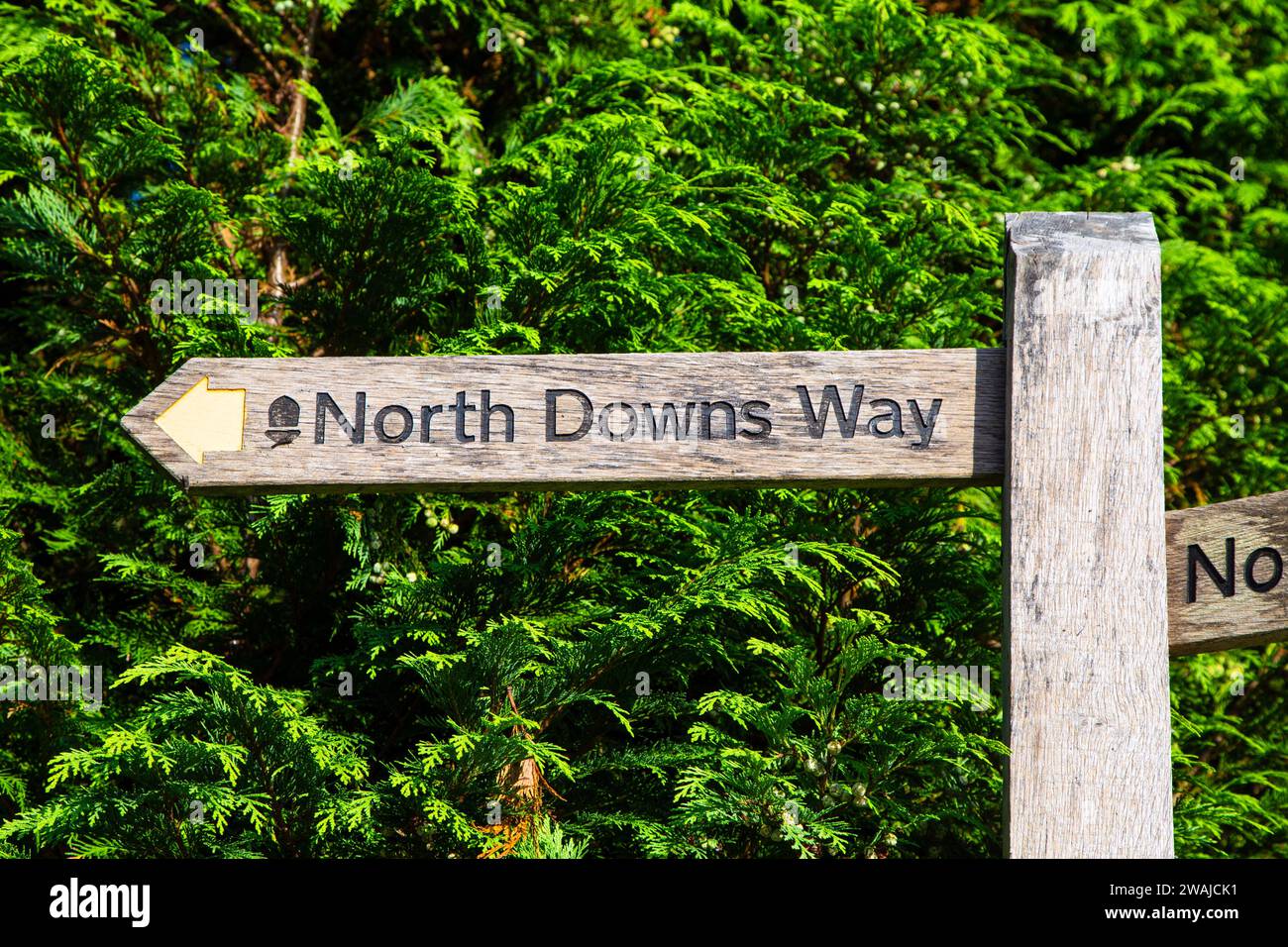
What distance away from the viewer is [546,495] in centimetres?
336

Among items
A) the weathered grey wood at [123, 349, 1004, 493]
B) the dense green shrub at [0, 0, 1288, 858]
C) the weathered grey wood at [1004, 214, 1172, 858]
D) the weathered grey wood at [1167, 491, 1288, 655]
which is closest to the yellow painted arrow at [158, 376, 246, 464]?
the weathered grey wood at [123, 349, 1004, 493]

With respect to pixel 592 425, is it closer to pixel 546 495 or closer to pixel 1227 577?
pixel 546 495

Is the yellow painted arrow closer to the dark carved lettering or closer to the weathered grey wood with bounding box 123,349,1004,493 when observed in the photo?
the weathered grey wood with bounding box 123,349,1004,493

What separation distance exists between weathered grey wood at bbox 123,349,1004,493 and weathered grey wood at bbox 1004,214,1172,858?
11 centimetres

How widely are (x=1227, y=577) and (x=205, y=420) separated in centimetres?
202

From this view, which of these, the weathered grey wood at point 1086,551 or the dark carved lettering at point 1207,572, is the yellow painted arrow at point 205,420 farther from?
the dark carved lettering at point 1207,572

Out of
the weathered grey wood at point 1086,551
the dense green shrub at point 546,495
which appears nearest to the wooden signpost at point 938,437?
the weathered grey wood at point 1086,551

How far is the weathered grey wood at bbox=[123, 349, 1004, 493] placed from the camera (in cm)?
235

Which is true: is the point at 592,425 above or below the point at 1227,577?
above

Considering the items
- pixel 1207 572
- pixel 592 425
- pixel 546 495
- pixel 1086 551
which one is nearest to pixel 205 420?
pixel 592 425

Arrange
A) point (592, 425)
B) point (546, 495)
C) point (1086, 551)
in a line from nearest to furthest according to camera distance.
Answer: point (1086, 551) < point (592, 425) < point (546, 495)

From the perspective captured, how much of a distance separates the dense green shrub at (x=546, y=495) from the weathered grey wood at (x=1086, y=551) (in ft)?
0.86

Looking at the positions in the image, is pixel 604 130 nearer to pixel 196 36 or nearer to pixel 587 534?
pixel 587 534

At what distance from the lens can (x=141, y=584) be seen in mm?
3359
